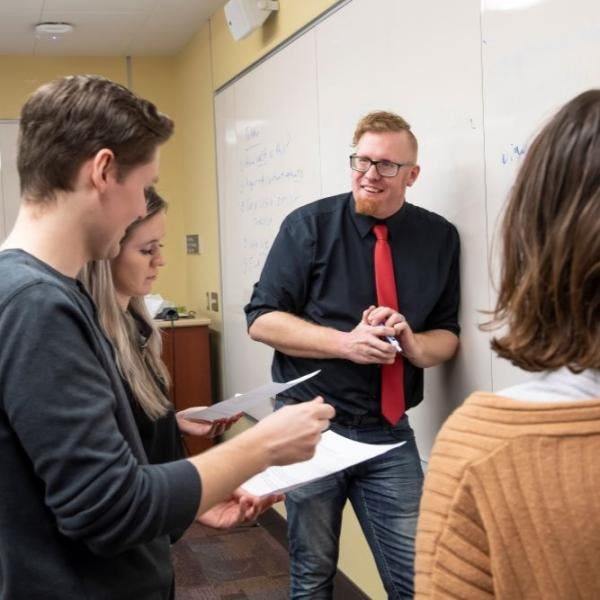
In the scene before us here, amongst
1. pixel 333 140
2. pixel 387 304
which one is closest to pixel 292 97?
pixel 333 140

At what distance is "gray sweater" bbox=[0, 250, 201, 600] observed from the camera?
0.93m

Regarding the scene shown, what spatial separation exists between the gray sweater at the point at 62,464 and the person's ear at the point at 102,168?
0.42 ft

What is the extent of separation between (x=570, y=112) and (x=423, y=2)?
1707 millimetres

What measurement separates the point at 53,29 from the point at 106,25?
302 millimetres

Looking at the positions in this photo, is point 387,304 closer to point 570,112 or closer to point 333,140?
point 333,140

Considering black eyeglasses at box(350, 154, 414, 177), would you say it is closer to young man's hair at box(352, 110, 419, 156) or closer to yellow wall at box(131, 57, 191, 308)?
young man's hair at box(352, 110, 419, 156)

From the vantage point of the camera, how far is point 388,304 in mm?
2195

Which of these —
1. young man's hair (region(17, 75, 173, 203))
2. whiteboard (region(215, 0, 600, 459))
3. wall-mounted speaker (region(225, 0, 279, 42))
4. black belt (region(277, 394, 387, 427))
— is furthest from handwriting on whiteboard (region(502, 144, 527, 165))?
wall-mounted speaker (region(225, 0, 279, 42))

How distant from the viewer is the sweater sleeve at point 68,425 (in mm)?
927

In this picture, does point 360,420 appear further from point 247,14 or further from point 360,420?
point 247,14

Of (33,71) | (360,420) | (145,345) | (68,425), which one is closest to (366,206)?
(360,420)

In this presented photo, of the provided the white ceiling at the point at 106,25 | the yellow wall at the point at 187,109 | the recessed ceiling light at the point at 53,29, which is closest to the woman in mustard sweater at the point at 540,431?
the yellow wall at the point at 187,109

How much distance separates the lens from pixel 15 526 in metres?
1.00

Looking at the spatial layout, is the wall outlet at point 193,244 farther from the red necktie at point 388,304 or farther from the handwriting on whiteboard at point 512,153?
the handwriting on whiteboard at point 512,153
